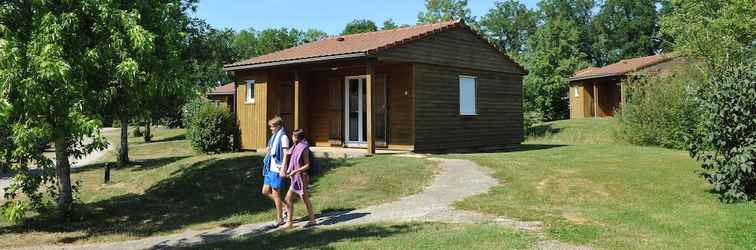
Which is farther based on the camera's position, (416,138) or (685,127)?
(685,127)

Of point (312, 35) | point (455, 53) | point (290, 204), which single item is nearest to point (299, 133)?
point (290, 204)

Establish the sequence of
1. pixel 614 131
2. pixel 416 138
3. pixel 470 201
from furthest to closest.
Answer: pixel 614 131 < pixel 416 138 < pixel 470 201

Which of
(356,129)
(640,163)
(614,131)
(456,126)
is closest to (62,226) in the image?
(356,129)

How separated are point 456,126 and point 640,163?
5.11 m

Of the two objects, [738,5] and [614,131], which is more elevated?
[738,5]

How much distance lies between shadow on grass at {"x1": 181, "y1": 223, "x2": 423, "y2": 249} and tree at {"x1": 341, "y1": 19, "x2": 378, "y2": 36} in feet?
186

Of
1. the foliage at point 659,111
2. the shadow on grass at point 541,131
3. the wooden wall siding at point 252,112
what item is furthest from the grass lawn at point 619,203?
the shadow on grass at point 541,131

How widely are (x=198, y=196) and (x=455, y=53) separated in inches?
331

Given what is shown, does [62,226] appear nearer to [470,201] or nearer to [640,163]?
[470,201]

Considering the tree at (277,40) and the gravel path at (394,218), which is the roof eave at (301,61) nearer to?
the gravel path at (394,218)

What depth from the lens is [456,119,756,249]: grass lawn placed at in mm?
6945

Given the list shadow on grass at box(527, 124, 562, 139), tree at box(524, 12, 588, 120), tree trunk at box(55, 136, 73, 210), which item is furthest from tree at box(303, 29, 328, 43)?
tree trunk at box(55, 136, 73, 210)

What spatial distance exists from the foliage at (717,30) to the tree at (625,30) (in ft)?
110

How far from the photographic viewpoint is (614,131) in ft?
76.5
